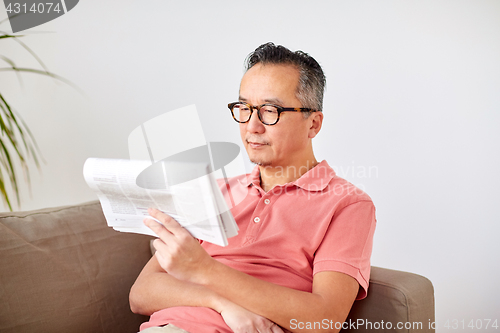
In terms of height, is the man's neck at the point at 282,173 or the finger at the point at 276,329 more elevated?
the man's neck at the point at 282,173

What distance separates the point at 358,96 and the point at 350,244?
45.5 inches

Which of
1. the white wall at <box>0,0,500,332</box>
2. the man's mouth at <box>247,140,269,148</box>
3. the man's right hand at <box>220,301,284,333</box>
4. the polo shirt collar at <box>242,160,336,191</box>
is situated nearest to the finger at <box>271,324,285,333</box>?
the man's right hand at <box>220,301,284,333</box>

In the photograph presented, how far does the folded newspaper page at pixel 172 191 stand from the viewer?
818 millimetres

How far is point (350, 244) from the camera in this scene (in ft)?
3.67

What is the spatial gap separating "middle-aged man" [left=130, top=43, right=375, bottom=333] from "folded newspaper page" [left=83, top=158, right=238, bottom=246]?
0.12 feet

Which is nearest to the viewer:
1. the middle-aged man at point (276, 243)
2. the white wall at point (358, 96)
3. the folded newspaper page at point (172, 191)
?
the folded newspaper page at point (172, 191)

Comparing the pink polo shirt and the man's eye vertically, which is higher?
the man's eye

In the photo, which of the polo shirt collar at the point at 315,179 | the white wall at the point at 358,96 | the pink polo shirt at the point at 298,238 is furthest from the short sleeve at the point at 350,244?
the white wall at the point at 358,96

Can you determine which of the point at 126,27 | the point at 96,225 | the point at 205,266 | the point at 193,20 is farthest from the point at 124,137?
the point at 205,266

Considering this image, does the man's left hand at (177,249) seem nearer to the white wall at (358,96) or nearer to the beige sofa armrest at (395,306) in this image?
the beige sofa armrest at (395,306)

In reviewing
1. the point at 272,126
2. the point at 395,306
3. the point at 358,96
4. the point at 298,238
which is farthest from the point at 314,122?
the point at 358,96

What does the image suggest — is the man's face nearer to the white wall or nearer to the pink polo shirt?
the pink polo shirt

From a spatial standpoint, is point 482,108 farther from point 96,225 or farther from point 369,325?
point 96,225

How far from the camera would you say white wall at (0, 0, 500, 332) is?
1.90 metres
